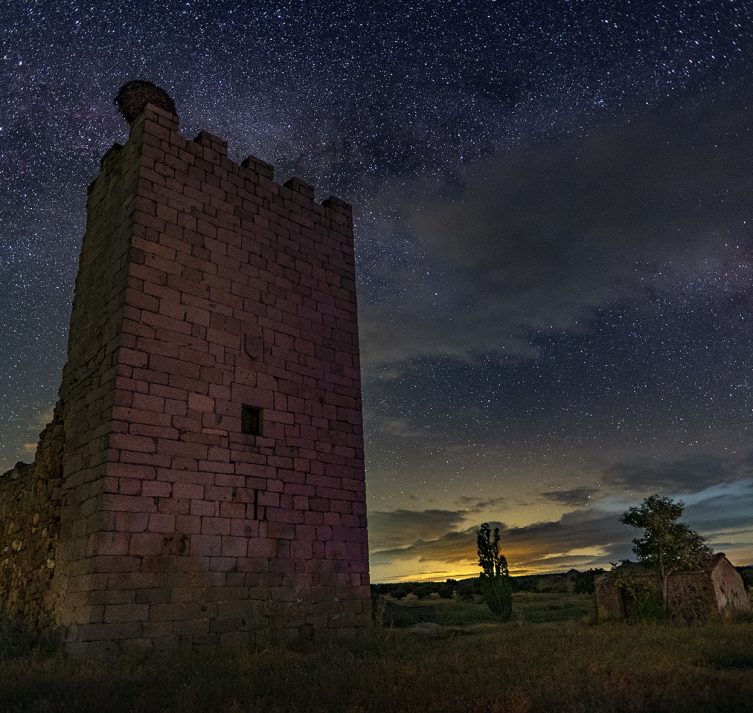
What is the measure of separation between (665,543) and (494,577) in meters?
9.05

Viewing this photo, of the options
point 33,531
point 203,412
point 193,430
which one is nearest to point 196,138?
point 203,412

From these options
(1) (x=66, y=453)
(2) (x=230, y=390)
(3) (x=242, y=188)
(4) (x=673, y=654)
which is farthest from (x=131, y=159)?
(4) (x=673, y=654)

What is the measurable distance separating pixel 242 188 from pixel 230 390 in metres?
3.95

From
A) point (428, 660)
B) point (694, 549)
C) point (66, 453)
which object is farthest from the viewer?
point (694, 549)

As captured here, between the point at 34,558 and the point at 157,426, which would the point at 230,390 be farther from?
the point at 34,558

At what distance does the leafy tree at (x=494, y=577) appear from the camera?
21.2m

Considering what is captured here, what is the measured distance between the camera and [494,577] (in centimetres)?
2205

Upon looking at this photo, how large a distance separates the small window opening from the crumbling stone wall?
285 cm

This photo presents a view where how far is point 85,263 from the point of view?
427 inches

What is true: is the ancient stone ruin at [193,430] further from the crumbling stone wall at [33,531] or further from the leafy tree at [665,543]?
the leafy tree at [665,543]

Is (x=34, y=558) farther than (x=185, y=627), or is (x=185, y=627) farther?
(x=34, y=558)

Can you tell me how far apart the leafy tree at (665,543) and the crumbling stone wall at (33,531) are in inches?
501

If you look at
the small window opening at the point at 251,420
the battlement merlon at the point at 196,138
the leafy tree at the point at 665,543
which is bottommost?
the leafy tree at the point at 665,543

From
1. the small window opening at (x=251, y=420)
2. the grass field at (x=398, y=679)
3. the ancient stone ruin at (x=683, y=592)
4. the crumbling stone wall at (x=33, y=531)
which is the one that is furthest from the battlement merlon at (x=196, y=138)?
the ancient stone ruin at (x=683, y=592)
